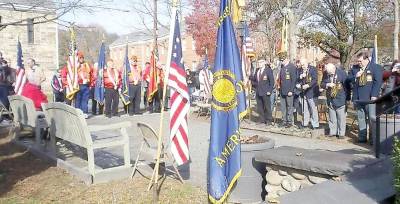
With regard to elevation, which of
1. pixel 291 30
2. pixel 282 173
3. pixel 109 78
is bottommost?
pixel 282 173

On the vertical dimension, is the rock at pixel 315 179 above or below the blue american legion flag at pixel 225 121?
below

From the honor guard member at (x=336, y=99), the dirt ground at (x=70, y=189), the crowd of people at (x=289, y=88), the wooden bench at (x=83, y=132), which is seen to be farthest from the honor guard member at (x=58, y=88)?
the honor guard member at (x=336, y=99)

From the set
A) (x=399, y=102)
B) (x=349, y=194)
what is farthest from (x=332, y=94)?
(x=349, y=194)

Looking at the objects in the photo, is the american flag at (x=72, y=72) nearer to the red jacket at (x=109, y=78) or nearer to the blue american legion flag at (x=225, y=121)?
the red jacket at (x=109, y=78)

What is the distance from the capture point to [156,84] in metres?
16.2

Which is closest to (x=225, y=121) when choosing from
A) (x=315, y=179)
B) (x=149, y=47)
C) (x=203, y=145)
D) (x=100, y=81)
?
(x=315, y=179)

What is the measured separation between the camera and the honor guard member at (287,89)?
1209 centimetres

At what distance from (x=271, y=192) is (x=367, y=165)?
47.9 inches

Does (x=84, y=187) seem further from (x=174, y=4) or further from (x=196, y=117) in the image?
(x=196, y=117)

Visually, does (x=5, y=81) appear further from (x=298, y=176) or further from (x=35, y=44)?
(x=35, y=44)

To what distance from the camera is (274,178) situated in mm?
5641

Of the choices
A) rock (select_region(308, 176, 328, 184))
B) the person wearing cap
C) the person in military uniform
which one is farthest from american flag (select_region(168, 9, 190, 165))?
the person in military uniform

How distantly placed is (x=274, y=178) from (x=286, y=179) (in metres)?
0.20

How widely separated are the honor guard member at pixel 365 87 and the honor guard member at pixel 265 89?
3.08 metres
